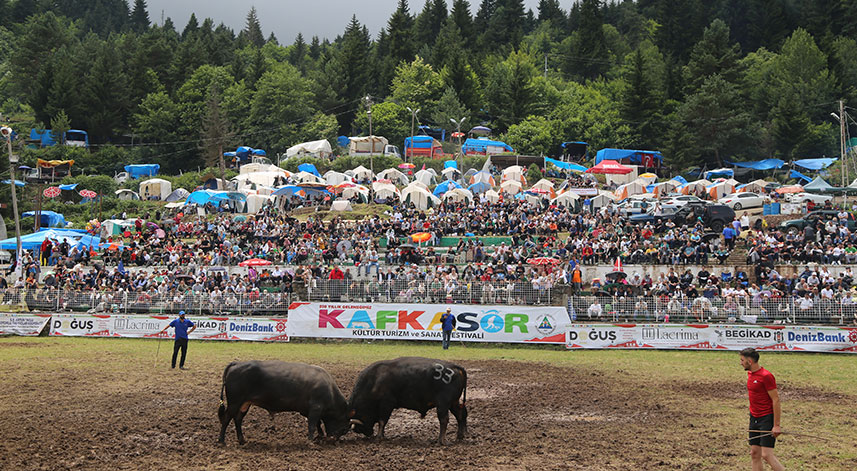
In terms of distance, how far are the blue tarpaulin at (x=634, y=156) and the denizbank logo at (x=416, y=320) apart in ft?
206

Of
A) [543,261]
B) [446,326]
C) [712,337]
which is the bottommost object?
[712,337]

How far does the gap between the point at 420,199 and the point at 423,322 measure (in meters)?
31.0

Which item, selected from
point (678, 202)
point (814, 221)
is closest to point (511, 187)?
point (678, 202)

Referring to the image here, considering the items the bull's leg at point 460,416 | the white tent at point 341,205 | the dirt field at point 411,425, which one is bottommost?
the dirt field at point 411,425

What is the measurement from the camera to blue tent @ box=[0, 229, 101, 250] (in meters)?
47.1

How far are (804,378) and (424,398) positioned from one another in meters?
13.3

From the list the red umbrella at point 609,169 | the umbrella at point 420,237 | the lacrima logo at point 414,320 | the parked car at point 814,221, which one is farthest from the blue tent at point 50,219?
the parked car at point 814,221

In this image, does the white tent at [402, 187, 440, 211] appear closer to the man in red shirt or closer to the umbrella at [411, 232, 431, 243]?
the umbrella at [411, 232, 431, 243]

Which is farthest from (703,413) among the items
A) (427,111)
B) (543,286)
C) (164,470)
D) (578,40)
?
(578,40)

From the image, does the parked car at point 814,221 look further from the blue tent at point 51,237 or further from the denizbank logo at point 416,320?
the blue tent at point 51,237

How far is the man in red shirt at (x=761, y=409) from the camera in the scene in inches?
428

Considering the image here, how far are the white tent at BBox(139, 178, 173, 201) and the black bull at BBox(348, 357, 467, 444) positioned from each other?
74.2 meters

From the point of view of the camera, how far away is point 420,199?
201 ft

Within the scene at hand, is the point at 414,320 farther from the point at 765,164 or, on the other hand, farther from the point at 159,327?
the point at 765,164
